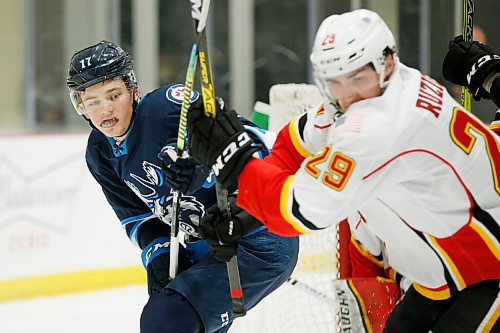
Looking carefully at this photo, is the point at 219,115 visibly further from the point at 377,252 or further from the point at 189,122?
the point at 377,252

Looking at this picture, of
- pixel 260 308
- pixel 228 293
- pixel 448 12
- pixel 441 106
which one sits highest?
pixel 441 106

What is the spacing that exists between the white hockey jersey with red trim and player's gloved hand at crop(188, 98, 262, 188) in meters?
0.03

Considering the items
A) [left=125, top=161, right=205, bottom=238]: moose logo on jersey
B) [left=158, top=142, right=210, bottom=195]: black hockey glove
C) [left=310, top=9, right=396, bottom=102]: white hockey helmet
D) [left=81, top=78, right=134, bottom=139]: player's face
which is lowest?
[left=125, top=161, right=205, bottom=238]: moose logo on jersey

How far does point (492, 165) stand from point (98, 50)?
1067 mm

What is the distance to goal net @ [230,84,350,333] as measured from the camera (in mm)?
3352

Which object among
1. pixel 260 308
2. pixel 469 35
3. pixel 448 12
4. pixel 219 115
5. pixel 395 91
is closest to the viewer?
pixel 395 91

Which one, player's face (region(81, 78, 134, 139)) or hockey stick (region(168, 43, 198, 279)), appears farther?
player's face (region(81, 78, 134, 139))

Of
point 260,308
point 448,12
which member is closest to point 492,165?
point 260,308

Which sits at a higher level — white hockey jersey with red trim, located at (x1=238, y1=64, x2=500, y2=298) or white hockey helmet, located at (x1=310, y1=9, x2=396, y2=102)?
white hockey helmet, located at (x1=310, y1=9, x2=396, y2=102)

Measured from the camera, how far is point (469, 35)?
256cm

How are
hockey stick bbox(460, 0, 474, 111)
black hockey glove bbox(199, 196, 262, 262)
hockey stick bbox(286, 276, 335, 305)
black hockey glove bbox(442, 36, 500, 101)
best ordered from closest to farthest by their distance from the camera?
black hockey glove bbox(199, 196, 262, 262) → black hockey glove bbox(442, 36, 500, 101) → hockey stick bbox(460, 0, 474, 111) → hockey stick bbox(286, 276, 335, 305)

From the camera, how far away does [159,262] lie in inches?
96.4

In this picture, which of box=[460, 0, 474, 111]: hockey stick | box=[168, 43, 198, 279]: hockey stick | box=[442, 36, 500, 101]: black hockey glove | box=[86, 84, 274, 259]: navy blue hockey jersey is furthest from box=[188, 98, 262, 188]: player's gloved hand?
box=[460, 0, 474, 111]: hockey stick

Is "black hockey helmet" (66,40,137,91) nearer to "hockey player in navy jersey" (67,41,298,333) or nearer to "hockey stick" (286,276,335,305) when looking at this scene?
"hockey player in navy jersey" (67,41,298,333)
